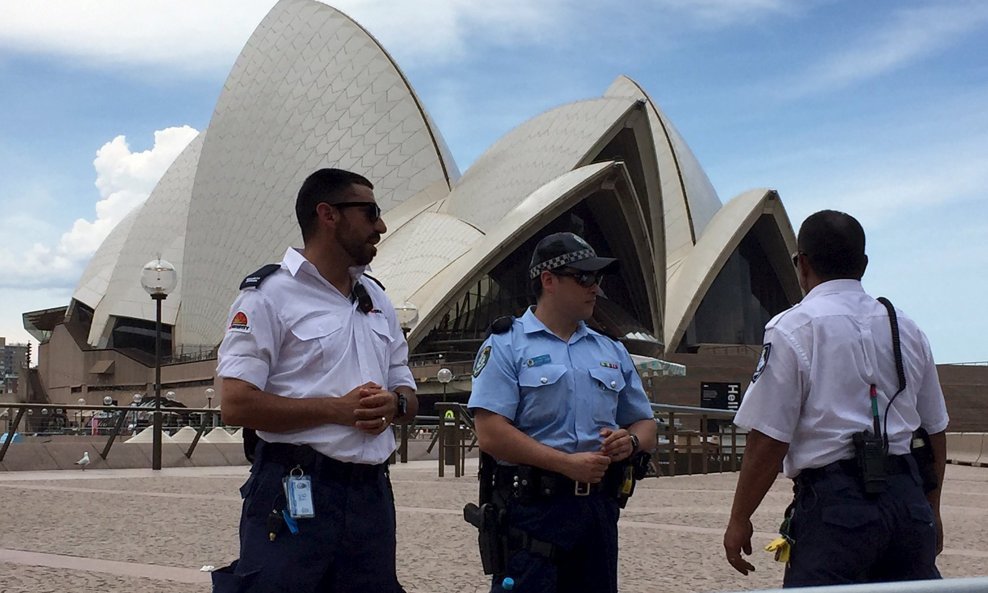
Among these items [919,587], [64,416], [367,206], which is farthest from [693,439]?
[919,587]

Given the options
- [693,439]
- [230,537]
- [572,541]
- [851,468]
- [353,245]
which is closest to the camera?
[851,468]

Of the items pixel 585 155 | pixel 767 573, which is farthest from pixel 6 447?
pixel 585 155

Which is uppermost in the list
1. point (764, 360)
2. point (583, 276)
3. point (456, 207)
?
point (456, 207)

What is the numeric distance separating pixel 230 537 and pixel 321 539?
3.65 meters

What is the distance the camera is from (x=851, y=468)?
237cm

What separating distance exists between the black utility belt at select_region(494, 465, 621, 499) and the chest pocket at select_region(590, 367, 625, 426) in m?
0.14

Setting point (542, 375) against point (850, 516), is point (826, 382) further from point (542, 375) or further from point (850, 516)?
point (542, 375)

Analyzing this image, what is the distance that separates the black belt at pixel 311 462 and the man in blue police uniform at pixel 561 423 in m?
0.43

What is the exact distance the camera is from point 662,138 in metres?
43.5

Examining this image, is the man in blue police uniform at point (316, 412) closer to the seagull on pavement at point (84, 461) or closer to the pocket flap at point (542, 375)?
the pocket flap at point (542, 375)

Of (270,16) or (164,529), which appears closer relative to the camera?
(164,529)

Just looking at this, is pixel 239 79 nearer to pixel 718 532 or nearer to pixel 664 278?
pixel 664 278

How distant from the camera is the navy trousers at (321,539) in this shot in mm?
2207

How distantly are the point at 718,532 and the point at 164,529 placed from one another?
3.12 m
